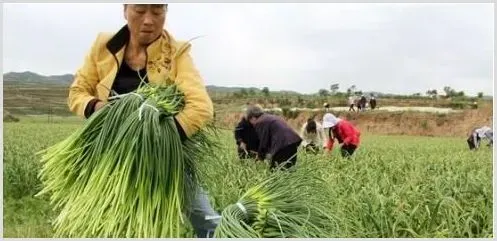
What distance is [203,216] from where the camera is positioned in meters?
3.70

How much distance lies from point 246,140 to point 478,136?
108cm

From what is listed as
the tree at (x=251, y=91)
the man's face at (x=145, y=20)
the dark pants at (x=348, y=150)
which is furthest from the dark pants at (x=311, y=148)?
the man's face at (x=145, y=20)

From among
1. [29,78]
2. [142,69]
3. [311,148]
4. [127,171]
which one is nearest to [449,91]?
[311,148]

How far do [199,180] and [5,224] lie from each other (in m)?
0.95

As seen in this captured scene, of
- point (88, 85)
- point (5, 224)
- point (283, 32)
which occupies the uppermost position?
point (283, 32)

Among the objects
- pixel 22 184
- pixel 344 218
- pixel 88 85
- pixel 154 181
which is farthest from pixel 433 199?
pixel 22 184

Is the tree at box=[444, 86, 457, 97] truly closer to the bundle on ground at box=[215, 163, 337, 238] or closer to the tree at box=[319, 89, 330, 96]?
the tree at box=[319, 89, 330, 96]

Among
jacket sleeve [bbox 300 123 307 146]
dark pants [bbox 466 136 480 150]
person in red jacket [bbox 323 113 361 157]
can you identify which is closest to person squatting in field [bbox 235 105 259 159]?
jacket sleeve [bbox 300 123 307 146]

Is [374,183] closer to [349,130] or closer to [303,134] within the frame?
[349,130]

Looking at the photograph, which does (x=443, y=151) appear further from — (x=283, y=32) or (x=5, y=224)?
(x=5, y=224)

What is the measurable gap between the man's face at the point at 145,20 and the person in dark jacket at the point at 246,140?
567mm

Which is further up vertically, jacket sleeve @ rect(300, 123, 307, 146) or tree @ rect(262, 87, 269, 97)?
tree @ rect(262, 87, 269, 97)

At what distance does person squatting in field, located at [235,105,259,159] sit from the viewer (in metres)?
3.82

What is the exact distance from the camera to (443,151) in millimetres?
3922
